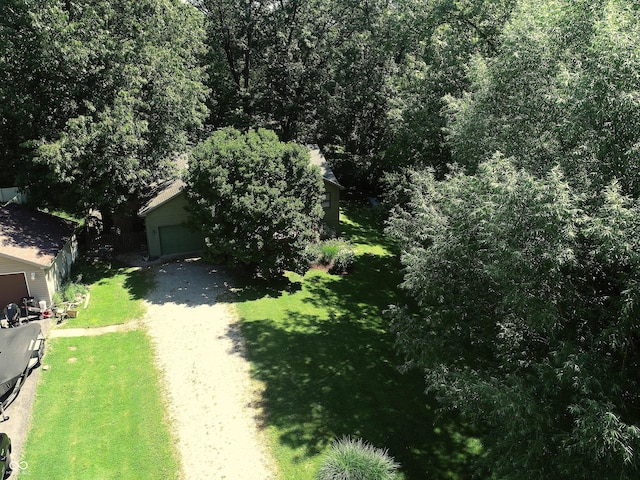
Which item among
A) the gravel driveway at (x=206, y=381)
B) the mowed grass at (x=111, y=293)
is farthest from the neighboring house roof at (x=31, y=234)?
the gravel driveway at (x=206, y=381)

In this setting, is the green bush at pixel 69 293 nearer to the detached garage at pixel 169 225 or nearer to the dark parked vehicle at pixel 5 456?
the detached garage at pixel 169 225

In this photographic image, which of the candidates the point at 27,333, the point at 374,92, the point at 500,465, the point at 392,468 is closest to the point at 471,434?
the point at 392,468

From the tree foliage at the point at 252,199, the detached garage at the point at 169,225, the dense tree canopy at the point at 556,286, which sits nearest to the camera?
the dense tree canopy at the point at 556,286

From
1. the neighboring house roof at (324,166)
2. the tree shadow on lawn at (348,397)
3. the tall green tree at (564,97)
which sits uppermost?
the tall green tree at (564,97)

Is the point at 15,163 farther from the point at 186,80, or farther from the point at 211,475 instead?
the point at 211,475

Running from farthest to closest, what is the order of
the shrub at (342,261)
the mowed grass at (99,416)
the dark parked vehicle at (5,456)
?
the shrub at (342,261) < the mowed grass at (99,416) < the dark parked vehicle at (5,456)

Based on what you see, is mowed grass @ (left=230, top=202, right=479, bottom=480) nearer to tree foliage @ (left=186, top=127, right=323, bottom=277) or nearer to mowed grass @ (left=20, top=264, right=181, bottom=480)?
tree foliage @ (left=186, top=127, right=323, bottom=277)
